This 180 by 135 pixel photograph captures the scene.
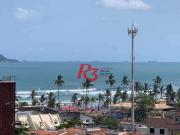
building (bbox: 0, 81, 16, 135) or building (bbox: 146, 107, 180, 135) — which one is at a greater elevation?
building (bbox: 0, 81, 16, 135)

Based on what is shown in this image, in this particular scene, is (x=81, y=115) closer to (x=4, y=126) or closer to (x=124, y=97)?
(x=124, y=97)

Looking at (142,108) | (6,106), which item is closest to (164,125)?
(6,106)

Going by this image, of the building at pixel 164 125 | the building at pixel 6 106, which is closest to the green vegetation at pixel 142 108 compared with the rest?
the building at pixel 164 125

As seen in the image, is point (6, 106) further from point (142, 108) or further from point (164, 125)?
point (142, 108)

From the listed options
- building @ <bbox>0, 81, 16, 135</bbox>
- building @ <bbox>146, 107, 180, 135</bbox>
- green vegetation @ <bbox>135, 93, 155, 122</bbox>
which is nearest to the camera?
building @ <bbox>0, 81, 16, 135</bbox>

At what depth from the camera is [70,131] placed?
5962cm

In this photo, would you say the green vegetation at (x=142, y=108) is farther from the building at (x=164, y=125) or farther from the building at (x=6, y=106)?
the building at (x=6, y=106)

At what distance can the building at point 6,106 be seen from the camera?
3747cm

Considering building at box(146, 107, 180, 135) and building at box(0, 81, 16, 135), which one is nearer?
building at box(0, 81, 16, 135)

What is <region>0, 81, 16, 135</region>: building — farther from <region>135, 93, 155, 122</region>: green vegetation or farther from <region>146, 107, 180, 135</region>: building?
<region>135, 93, 155, 122</region>: green vegetation

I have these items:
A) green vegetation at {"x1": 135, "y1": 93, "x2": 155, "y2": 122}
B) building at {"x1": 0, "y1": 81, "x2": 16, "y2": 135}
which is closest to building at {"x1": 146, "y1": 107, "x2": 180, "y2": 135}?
building at {"x1": 0, "y1": 81, "x2": 16, "y2": 135}

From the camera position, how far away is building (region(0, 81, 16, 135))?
123 feet

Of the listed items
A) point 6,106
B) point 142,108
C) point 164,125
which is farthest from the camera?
point 142,108

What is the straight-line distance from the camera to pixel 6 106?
37.6m
